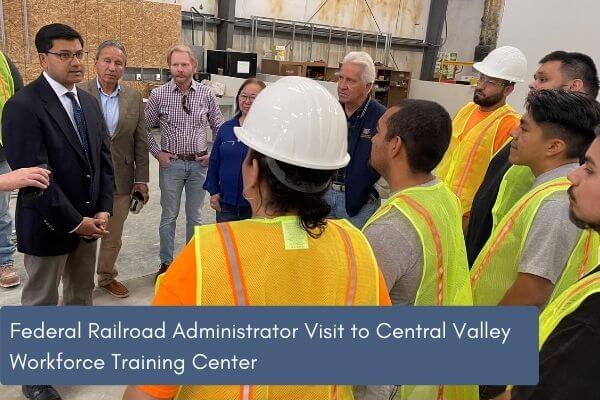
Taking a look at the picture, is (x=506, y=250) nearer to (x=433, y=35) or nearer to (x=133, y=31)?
(x=133, y=31)

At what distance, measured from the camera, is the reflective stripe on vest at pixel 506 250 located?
1562mm

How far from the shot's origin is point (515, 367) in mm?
1084

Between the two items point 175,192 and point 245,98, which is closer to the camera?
point 245,98

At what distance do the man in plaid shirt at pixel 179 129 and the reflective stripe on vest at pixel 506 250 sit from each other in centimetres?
235

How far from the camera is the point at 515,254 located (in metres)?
1.63

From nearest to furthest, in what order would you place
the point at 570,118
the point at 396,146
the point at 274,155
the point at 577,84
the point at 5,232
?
the point at 274,155, the point at 396,146, the point at 570,118, the point at 577,84, the point at 5,232

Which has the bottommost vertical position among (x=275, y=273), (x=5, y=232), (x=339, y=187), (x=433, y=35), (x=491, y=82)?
(x=5, y=232)

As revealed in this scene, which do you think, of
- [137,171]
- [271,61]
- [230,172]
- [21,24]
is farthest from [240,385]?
[271,61]

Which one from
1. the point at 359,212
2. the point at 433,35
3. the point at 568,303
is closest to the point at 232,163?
the point at 359,212

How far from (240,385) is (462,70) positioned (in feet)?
43.9

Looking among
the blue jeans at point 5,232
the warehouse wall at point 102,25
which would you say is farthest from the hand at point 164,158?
the warehouse wall at point 102,25

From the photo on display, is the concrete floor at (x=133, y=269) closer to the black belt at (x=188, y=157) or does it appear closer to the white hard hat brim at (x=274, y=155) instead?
the black belt at (x=188, y=157)

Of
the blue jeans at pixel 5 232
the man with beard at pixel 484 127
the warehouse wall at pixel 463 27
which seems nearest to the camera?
the man with beard at pixel 484 127

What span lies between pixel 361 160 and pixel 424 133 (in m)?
1.43
